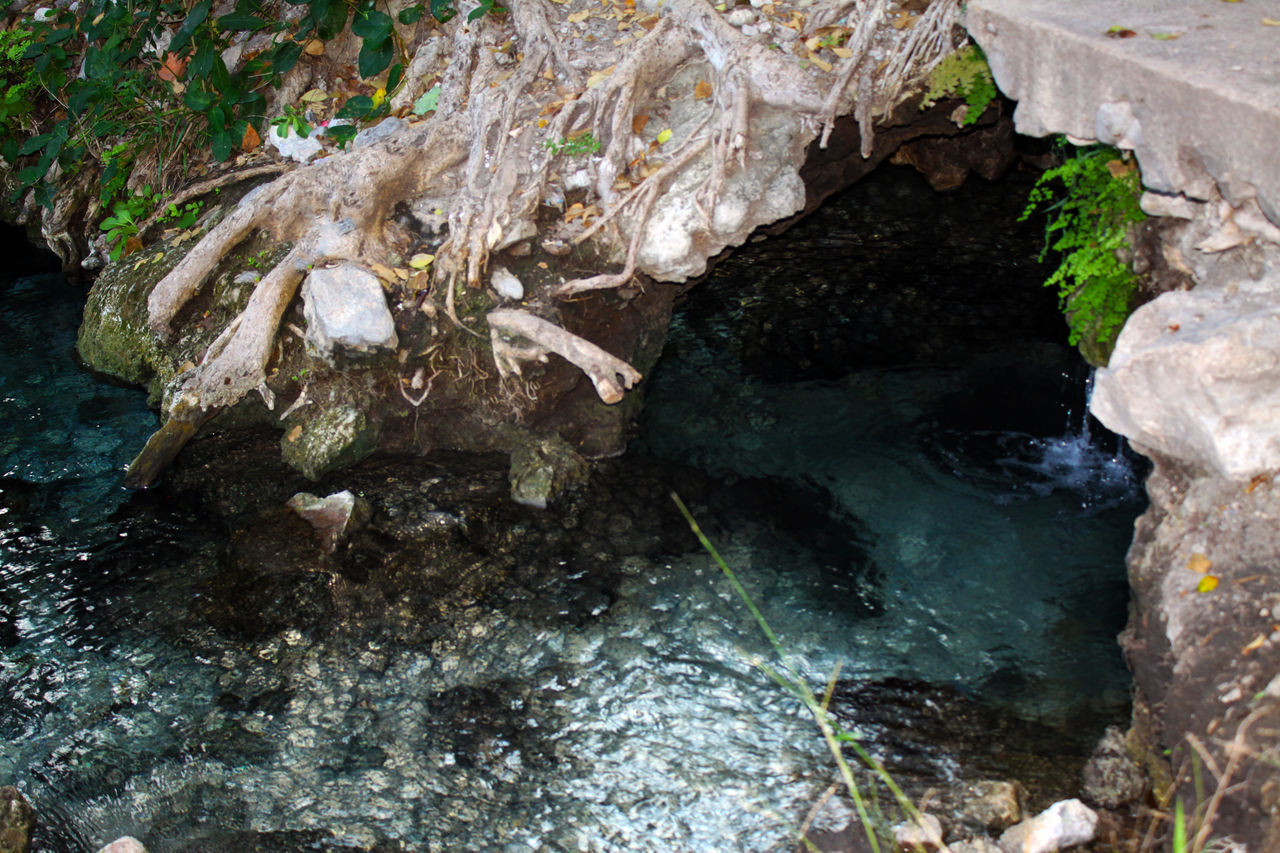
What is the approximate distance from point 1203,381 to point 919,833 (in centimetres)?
186

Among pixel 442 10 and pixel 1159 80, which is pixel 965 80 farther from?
pixel 442 10

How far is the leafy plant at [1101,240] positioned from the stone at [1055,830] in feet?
7.05

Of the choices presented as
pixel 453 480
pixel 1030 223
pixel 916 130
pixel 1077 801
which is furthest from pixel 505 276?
pixel 1030 223

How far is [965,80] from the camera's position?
557 centimetres

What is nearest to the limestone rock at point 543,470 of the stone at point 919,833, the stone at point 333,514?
the stone at point 333,514

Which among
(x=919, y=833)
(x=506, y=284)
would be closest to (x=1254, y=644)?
(x=919, y=833)

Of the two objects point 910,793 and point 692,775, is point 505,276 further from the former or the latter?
point 910,793

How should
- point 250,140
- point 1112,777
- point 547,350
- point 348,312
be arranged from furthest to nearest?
point 250,140 < point 348,312 < point 547,350 < point 1112,777

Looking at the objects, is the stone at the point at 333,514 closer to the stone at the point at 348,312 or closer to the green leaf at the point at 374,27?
the stone at the point at 348,312

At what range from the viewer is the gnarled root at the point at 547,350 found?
5250 millimetres

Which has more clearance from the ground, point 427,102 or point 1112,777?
point 427,102

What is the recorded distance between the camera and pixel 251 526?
18.5ft

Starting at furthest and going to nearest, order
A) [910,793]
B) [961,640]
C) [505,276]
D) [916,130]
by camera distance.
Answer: [916,130] → [505,276] → [961,640] → [910,793]

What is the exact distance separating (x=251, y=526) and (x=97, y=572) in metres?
0.82
